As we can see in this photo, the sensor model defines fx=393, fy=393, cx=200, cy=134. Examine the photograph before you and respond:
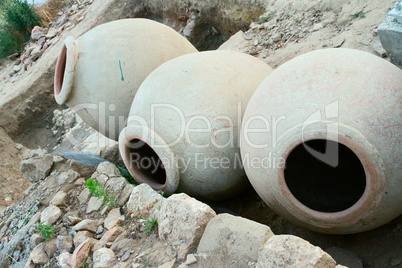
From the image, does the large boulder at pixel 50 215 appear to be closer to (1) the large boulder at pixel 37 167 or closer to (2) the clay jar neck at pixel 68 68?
(1) the large boulder at pixel 37 167

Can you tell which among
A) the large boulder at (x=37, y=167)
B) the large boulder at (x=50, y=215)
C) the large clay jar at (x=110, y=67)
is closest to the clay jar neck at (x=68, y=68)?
the large clay jar at (x=110, y=67)

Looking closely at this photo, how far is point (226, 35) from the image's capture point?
7426mm

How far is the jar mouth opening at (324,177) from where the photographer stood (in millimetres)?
2996

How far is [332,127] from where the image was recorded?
93.3 inches

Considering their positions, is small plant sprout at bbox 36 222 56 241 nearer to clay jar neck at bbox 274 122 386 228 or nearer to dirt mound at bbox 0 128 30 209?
clay jar neck at bbox 274 122 386 228

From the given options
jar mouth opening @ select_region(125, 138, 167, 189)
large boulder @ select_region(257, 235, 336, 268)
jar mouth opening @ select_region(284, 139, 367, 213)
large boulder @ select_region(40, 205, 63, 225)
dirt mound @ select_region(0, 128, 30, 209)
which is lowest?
dirt mound @ select_region(0, 128, 30, 209)

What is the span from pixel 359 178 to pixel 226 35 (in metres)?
4.78

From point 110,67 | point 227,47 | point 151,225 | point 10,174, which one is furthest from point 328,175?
point 10,174

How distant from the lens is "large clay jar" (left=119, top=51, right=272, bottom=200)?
3215 mm

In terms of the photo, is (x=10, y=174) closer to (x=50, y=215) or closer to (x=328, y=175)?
(x=50, y=215)

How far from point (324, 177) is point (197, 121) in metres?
1.18

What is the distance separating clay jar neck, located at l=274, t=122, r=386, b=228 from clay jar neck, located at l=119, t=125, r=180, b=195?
0.96 m

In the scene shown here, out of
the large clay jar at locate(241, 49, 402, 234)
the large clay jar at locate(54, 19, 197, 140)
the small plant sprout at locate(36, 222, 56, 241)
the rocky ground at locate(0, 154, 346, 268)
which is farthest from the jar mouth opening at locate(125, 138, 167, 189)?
the large clay jar at locate(241, 49, 402, 234)

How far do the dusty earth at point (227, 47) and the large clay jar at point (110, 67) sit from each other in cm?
149
